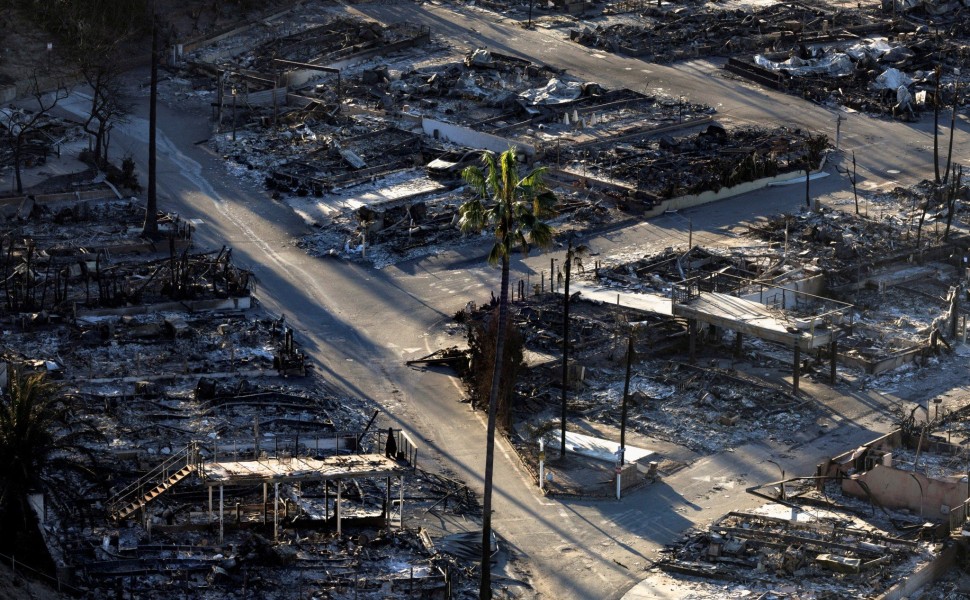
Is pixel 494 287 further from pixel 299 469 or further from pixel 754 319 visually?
pixel 299 469

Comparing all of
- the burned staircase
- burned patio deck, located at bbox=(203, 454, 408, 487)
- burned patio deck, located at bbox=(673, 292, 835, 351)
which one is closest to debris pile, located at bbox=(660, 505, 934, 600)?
burned patio deck, located at bbox=(203, 454, 408, 487)

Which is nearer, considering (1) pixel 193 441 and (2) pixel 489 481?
(2) pixel 489 481

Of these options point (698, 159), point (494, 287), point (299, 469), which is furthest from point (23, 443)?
point (698, 159)

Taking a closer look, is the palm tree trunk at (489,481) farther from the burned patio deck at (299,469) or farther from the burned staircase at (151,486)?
the burned staircase at (151,486)

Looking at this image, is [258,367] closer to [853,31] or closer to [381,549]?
[381,549]

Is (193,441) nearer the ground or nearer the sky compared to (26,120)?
nearer the sky
